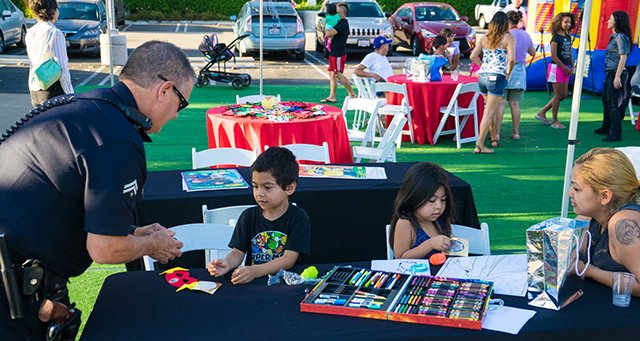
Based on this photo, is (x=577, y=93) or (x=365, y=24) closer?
(x=577, y=93)

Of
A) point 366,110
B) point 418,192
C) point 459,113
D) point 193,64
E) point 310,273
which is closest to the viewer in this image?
point 310,273

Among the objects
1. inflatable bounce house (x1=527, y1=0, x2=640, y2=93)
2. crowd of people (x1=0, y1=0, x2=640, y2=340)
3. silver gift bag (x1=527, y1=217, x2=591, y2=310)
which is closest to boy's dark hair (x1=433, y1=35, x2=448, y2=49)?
inflatable bounce house (x1=527, y1=0, x2=640, y2=93)

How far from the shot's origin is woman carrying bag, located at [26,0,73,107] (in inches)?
250

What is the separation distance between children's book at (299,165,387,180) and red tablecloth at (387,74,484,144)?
4.11 metres

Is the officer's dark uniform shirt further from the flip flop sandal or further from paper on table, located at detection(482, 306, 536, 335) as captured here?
the flip flop sandal

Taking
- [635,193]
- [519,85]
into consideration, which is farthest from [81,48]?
[635,193]

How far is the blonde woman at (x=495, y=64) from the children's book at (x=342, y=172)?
3.70 meters

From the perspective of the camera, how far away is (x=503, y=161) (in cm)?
838

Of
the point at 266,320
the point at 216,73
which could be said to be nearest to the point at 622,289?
the point at 266,320

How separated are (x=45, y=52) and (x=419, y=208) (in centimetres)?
448

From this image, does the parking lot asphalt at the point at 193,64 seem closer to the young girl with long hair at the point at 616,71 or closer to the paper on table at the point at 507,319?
the young girl with long hair at the point at 616,71

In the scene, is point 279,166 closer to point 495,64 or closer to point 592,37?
point 495,64

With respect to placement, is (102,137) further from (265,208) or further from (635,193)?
(635,193)

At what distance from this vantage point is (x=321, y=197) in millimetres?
4688
